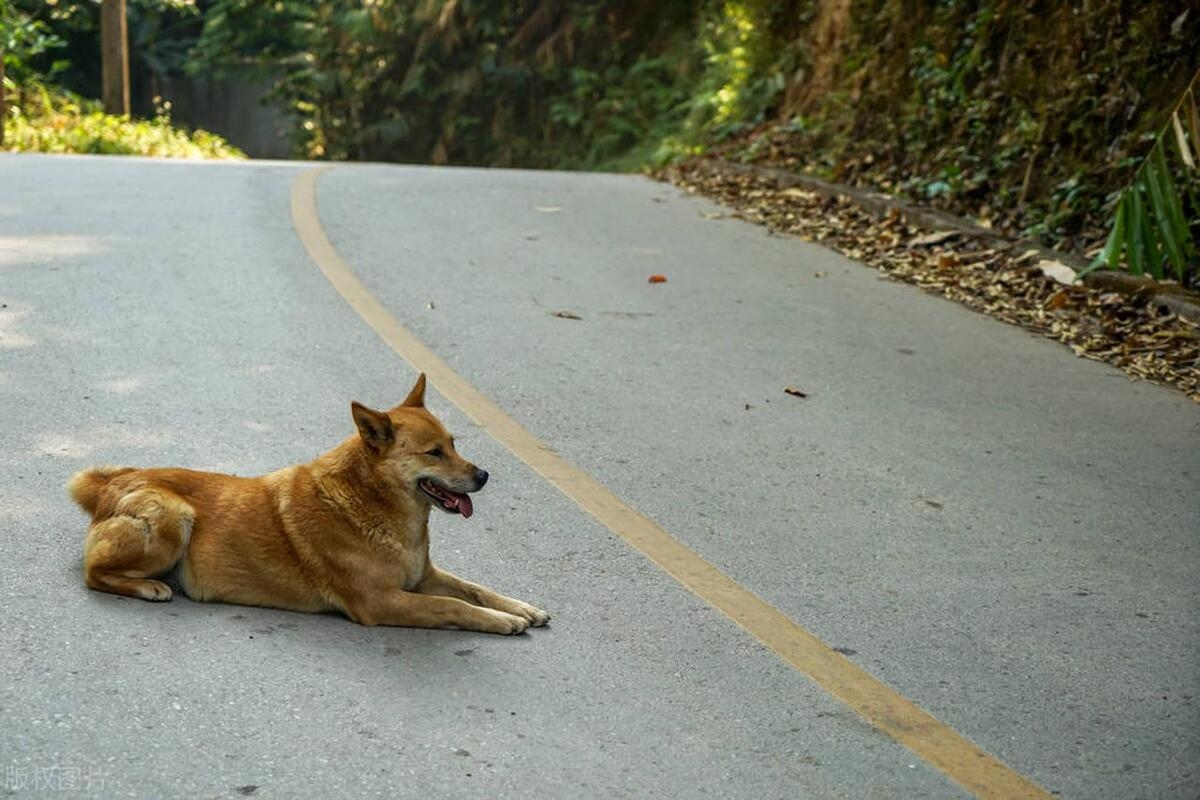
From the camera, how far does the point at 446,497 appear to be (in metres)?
5.73

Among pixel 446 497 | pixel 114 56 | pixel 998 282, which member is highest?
pixel 446 497

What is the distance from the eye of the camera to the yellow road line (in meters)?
4.91

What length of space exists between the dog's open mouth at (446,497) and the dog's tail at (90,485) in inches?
46.5

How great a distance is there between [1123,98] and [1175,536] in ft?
23.5

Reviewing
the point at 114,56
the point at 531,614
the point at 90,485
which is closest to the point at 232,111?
the point at 114,56

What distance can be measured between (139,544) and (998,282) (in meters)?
8.49

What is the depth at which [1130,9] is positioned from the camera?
535 inches

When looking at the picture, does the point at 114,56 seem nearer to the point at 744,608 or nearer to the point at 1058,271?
the point at 1058,271

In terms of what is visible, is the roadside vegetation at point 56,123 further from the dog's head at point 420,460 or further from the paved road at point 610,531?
the dog's head at point 420,460

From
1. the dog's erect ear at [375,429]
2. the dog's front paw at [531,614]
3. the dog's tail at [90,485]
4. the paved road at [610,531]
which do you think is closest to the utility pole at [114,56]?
the paved road at [610,531]

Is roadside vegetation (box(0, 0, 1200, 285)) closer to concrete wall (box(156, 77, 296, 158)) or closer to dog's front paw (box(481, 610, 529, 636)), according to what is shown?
concrete wall (box(156, 77, 296, 158))

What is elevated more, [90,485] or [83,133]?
[90,485]

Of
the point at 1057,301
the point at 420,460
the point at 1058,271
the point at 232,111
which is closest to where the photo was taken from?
the point at 420,460

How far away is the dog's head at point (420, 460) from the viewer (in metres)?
5.68
